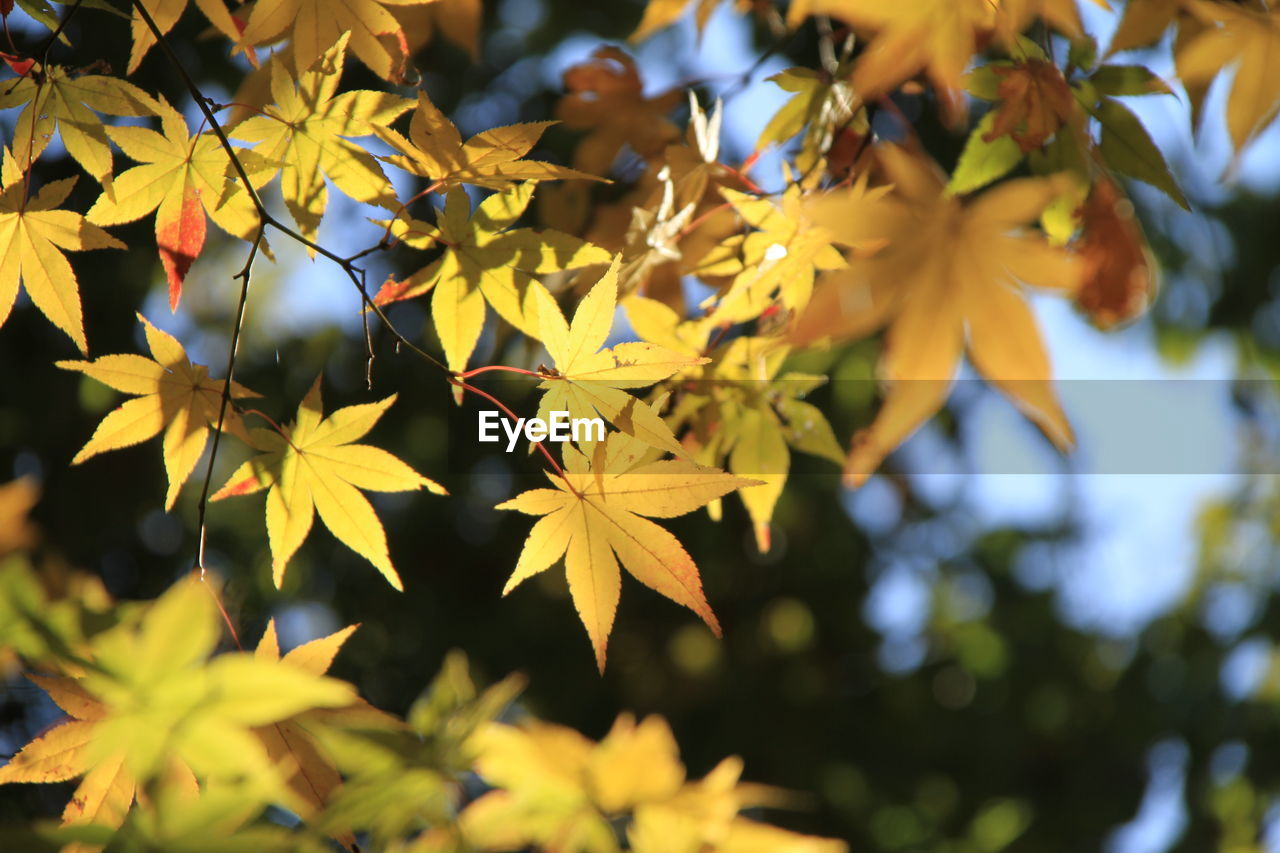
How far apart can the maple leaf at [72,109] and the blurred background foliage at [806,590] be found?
140 cm

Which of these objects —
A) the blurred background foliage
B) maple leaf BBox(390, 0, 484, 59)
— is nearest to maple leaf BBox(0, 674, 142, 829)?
maple leaf BBox(390, 0, 484, 59)

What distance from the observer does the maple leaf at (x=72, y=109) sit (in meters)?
0.56

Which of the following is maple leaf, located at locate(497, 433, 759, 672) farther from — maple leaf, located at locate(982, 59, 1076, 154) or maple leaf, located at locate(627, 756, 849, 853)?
maple leaf, located at locate(982, 59, 1076, 154)

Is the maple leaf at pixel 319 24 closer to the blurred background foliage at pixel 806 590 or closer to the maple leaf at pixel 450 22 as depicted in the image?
the maple leaf at pixel 450 22

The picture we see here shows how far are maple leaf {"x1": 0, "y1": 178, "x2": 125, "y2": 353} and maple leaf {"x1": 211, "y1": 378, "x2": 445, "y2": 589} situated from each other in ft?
0.47

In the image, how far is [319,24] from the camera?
0.58 meters

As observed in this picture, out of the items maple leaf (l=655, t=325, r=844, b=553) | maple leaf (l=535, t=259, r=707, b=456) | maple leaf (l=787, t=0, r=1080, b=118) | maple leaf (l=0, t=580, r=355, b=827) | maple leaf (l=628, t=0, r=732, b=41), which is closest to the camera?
maple leaf (l=0, t=580, r=355, b=827)

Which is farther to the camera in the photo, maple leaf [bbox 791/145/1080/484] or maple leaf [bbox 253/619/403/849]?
maple leaf [bbox 253/619/403/849]

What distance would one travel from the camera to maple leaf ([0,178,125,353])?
1.93 feet

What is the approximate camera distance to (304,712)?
0.46 metres

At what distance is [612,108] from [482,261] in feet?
1.41

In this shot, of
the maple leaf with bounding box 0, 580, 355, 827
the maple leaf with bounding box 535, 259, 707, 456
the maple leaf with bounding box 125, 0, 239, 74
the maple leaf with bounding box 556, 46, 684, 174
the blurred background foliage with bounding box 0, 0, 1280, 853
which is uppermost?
the maple leaf with bounding box 125, 0, 239, 74

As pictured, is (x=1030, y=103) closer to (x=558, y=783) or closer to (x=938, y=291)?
(x=938, y=291)

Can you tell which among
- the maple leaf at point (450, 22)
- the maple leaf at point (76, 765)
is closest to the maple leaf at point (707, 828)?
the maple leaf at point (76, 765)
